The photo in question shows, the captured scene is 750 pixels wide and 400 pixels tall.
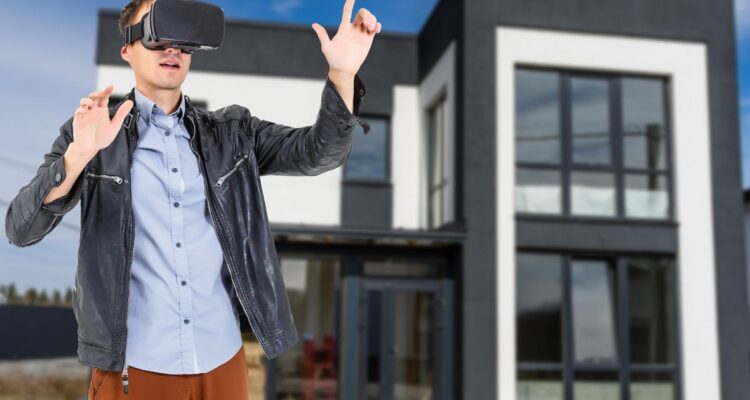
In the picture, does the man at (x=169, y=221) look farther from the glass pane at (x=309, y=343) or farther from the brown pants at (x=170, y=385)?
the glass pane at (x=309, y=343)

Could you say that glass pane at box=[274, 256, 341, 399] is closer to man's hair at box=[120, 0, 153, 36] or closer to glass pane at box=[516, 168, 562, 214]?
glass pane at box=[516, 168, 562, 214]

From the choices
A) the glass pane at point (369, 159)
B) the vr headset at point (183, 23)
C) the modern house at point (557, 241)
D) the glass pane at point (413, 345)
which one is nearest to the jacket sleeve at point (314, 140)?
the vr headset at point (183, 23)

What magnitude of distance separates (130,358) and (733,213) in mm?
10923

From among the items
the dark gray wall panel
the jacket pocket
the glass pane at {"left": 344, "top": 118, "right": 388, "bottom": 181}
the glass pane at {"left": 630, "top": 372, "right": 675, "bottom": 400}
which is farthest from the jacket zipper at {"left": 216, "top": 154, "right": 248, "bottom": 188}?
the glass pane at {"left": 344, "top": 118, "right": 388, "bottom": 181}

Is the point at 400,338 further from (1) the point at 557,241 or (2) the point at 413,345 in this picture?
(1) the point at 557,241

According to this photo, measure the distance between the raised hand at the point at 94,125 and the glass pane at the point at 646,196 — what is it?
33.6ft

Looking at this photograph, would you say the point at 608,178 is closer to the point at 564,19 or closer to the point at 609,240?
the point at 609,240

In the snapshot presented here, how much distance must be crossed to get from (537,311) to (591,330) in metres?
0.76

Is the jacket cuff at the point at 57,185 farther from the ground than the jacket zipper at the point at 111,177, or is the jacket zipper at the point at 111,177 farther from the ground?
the jacket zipper at the point at 111,177

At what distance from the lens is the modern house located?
10.8 m

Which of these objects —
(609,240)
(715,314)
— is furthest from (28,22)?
(715,314)

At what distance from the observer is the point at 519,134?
11055 millimetres

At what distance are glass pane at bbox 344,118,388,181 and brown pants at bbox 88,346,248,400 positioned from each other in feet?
36.7

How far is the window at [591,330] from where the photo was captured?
1074 cm
